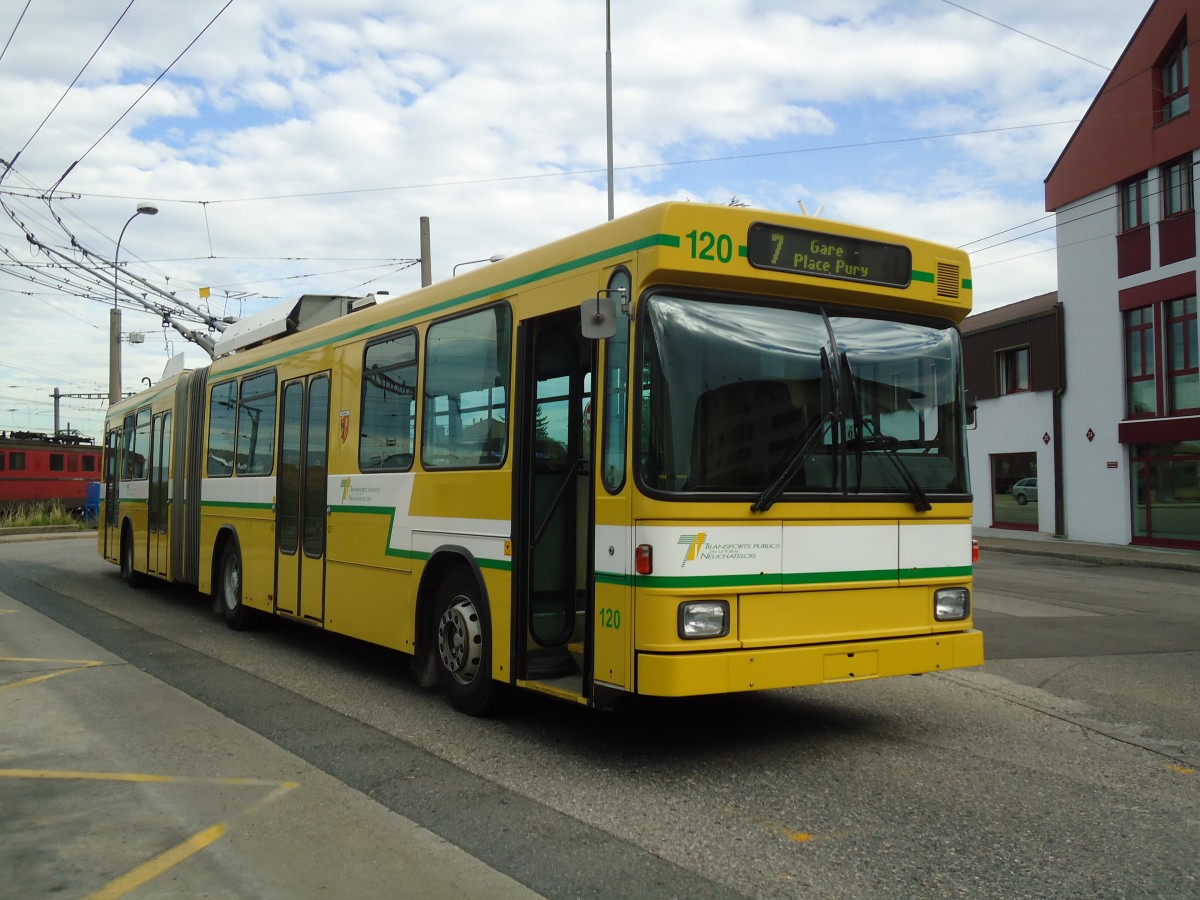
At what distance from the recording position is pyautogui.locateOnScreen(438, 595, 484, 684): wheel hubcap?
288 inches

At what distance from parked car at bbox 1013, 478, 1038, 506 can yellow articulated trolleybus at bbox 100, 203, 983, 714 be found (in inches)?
1023

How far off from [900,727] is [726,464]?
245 centimetres

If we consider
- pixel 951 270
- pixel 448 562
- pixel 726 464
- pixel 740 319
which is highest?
pixel 951 270

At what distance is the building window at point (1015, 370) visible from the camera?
102ft

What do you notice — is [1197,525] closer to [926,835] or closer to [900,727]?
[900,727]

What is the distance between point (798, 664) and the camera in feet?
19.8

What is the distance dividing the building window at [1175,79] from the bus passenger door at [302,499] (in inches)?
923

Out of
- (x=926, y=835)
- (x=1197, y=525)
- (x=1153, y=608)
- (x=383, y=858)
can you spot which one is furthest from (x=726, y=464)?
(x=1197, y=525)

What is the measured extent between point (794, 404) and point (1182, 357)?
75.0 ft

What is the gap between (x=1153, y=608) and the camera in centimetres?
1458

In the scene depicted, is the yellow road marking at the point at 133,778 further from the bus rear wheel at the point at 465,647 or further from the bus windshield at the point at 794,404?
the bus windshield at the point at 794,404

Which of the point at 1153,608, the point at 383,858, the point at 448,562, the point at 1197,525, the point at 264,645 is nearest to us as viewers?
the point at 383,858

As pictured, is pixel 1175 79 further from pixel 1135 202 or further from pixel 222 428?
pixel 222 428

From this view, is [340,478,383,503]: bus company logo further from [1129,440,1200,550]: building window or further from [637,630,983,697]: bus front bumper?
[1129,440,1200,550]: building window
